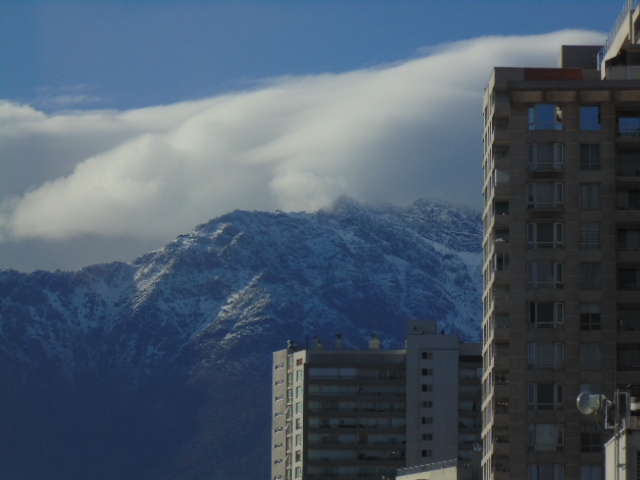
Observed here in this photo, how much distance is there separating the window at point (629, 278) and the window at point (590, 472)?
14.5m

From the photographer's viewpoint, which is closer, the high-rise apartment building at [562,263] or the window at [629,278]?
the high-rise apartment building at [562,263]

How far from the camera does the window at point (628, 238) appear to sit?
150 meters

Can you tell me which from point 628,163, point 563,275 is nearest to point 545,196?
point 563,275

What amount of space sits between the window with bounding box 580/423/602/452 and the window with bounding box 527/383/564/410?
2818 millimetres

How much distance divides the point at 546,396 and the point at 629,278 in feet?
37.1

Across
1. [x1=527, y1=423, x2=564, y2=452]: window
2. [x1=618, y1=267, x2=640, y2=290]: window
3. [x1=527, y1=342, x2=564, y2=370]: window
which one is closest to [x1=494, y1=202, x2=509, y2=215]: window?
[x1=618, y1=267, x2=640, y2=290]: window

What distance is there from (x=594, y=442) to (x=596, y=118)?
25.4 metres

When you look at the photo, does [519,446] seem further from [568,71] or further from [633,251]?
[568,71]

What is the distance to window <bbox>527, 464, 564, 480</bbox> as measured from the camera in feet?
476

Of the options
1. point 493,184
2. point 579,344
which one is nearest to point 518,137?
point 493,184

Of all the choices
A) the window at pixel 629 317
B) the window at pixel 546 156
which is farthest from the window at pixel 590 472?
the window at pixel 546 156

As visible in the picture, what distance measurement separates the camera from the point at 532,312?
149750 mm

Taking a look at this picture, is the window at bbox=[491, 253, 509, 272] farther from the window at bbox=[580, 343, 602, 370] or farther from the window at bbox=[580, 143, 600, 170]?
the window at bbox=[580, 343, 602, 370]

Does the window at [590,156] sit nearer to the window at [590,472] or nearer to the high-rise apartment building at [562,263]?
the high-rise apartment building at [562,263]
